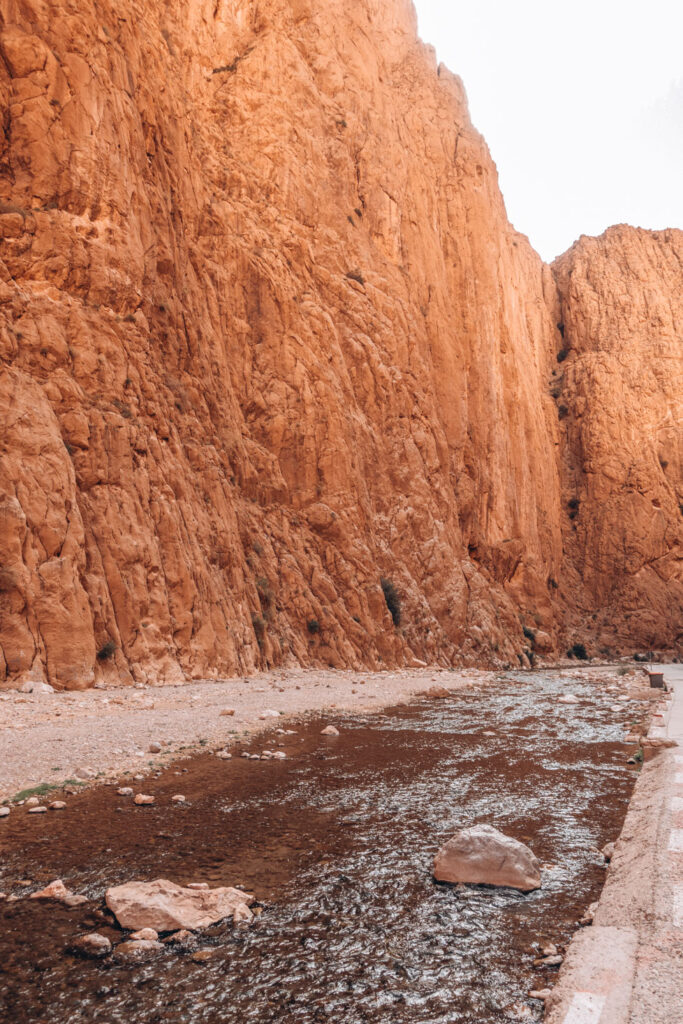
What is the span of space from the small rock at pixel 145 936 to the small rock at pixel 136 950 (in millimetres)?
13

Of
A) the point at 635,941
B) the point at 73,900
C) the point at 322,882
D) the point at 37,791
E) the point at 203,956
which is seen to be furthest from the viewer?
the point at 37,791

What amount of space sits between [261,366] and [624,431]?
135 ft

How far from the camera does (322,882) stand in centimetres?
526

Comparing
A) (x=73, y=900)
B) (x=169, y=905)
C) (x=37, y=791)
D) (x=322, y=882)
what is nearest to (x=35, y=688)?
(x=37, y=791)

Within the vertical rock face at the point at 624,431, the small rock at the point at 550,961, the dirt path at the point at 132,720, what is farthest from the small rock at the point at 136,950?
the vertical rock face at the point at 624,431

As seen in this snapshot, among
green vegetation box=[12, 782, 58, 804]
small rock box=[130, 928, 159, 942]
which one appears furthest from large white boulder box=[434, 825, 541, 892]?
green vegetation box=[12, 782, 58, 804]

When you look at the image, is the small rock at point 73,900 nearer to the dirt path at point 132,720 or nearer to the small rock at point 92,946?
the small rock at point 92,946

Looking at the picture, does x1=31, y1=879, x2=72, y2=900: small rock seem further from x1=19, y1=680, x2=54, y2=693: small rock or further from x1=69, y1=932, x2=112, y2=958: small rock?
x1=19, y1=680, x2=54, y2=693: small rock

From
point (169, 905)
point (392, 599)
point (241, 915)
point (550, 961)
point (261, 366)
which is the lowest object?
point (550, 961)

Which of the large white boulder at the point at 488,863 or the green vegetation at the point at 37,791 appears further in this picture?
the green vegetation at the point at 37,791

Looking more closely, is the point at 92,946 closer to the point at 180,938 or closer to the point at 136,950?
the point at 136,950

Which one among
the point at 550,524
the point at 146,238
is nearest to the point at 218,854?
the point at 146,238

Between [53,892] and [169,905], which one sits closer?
[169,905]

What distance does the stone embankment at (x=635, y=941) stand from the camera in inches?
124
